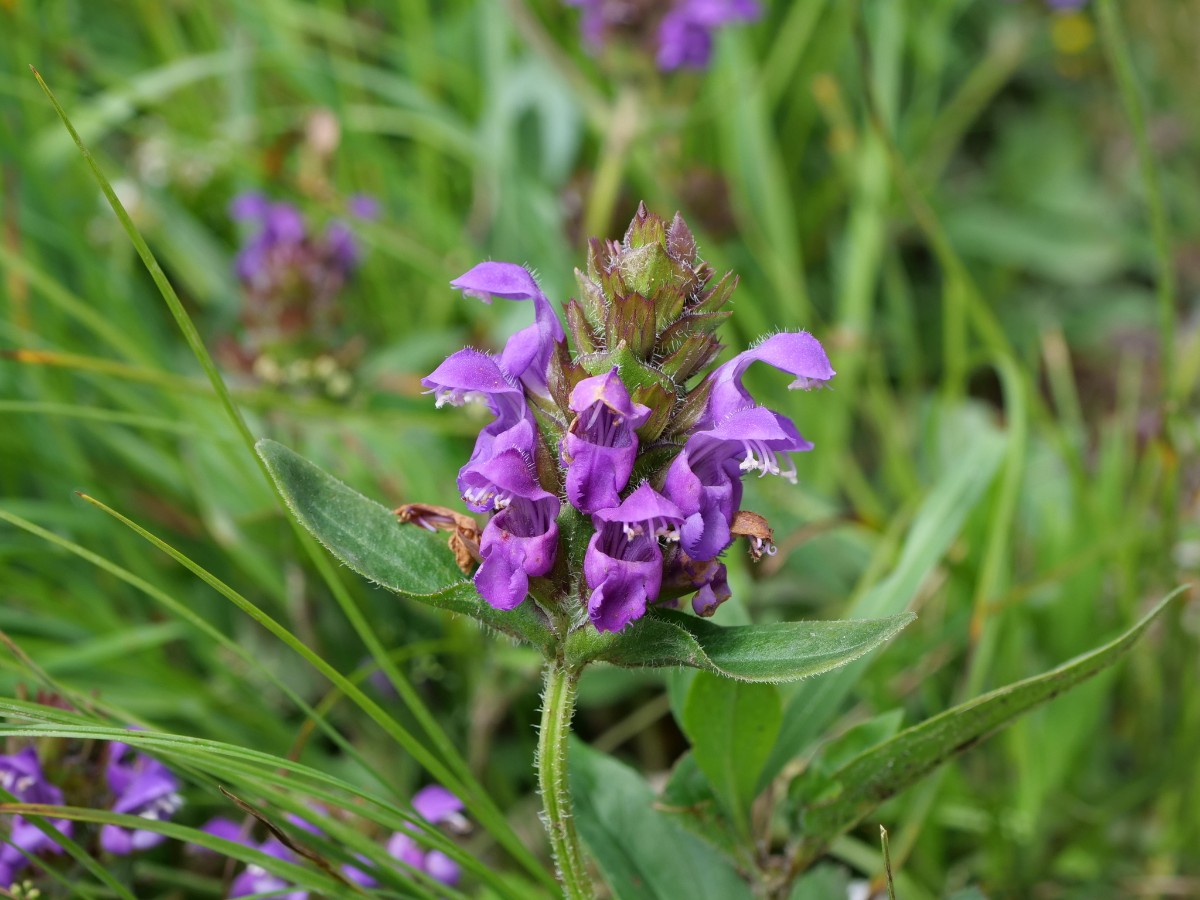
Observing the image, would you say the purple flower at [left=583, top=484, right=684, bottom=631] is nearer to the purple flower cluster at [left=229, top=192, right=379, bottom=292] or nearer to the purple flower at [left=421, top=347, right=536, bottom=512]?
the purple flower at [left=421, top=347, right=536, bottom=512]

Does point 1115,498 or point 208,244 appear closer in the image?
point 1115,498

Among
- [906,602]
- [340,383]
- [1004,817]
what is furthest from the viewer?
[340,383]

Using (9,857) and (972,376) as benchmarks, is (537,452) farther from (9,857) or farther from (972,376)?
(972,376)

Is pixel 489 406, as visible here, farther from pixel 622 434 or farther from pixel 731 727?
pixel 731 727

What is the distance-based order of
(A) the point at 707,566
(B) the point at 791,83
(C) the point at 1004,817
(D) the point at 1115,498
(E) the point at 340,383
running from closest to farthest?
(A) the point at 707,566
(C) the point at 1004,817
(D) the point at 1115,498
(E) the point at 340,383
(B) the point at 791,83

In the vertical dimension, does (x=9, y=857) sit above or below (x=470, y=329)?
below

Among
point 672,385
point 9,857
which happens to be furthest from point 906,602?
point 9,857
